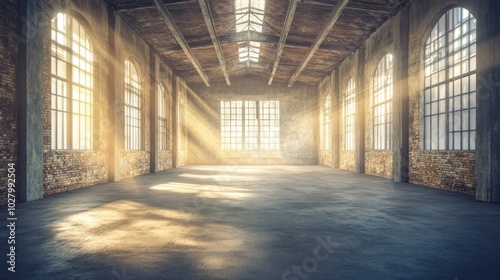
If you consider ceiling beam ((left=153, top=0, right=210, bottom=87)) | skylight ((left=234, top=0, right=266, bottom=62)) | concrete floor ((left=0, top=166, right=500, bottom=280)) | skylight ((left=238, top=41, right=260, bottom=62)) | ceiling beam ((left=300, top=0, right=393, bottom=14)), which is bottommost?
concrete floor ((left=0, top=166, right=500, bottom=280))

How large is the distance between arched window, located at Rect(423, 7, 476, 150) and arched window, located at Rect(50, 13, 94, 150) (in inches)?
417

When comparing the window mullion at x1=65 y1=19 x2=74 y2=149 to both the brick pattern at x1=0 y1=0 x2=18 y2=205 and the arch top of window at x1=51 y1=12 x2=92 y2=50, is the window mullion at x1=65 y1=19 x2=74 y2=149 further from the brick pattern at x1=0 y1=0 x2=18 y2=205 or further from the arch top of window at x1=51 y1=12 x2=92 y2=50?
the brick pattern at x1=0 y1=0 x2=18 y2=205

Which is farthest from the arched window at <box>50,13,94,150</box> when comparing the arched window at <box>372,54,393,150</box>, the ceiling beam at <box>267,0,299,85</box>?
the arched window at <box>372,54,393,150</box>


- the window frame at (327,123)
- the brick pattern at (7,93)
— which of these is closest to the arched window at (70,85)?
the brick pattern at (7,93)

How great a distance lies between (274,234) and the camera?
13.9 ft

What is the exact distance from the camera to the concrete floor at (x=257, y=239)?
9.87ft

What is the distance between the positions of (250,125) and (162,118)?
7574 mm

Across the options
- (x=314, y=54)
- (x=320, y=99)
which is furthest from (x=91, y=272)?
(x=320, y=99)

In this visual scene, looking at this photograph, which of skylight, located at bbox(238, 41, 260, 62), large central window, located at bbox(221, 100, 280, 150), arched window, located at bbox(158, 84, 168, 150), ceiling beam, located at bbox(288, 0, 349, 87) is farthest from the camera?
large central window, located at bbox(221, 100, 280, 150)

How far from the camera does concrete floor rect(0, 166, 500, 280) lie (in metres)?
3.01

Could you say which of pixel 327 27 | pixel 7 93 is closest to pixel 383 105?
pixel 327 27

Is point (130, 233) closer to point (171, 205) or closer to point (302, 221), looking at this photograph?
point (171, 205)

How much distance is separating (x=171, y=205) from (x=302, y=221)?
2.81 meters

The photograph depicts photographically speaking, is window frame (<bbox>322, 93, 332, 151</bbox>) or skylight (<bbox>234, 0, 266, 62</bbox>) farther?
window frame (<bbox>322, 93, 332, 151</bbox>)
